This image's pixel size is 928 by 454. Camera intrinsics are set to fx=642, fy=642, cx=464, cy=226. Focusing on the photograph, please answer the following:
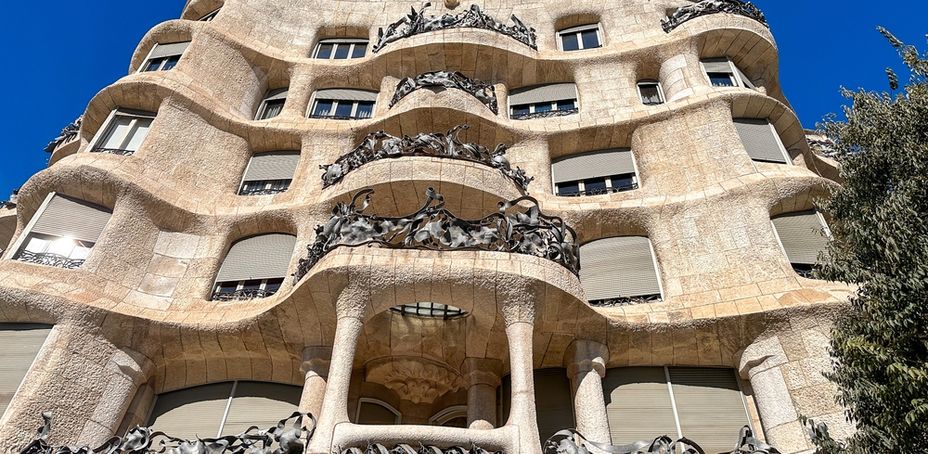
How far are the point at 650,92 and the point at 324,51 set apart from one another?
9029 mm

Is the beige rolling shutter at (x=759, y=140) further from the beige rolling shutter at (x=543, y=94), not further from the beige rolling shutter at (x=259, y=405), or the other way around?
the beige rolling shutter at (x=259, y=405)

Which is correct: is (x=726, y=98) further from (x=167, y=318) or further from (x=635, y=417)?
(x=167, y=318)

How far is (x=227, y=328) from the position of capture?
10219 mm

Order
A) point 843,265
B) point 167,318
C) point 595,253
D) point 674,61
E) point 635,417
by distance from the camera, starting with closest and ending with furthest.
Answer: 1. point 843,265
2. point 635,417
3. point 167,318
4. point 595,253
5. point 674,61

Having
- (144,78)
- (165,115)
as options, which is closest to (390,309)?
(165,115)

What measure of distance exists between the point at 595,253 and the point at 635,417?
3.51m

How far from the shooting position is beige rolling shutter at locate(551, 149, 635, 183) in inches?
544

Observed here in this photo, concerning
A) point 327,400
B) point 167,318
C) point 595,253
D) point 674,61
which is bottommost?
point 327,400

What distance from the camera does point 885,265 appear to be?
7250mm

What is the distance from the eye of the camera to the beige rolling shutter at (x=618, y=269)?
11396 mm

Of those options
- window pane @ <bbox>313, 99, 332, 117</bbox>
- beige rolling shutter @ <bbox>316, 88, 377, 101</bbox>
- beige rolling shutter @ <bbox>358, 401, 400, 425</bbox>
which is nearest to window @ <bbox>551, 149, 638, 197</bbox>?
A: beige rolling shutter @ <bbox>316, 88, 377, 101</bbox>

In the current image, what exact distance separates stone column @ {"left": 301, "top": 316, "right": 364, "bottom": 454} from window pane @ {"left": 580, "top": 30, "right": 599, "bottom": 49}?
11508 millimetres

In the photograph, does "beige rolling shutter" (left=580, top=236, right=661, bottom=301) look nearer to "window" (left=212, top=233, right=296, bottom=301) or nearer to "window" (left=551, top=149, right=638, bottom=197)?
"window" (left=551, top=149, right=638, bottom=197)

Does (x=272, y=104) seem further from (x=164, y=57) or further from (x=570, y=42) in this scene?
(x=570, y=42)
